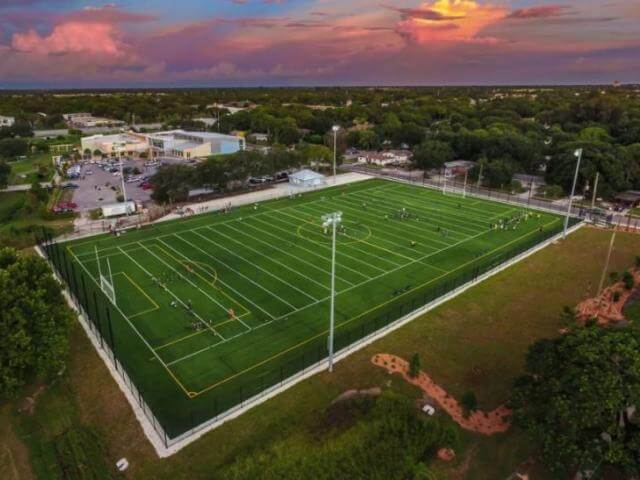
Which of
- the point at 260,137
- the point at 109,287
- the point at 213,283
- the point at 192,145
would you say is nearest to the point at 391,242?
the point at 213,283

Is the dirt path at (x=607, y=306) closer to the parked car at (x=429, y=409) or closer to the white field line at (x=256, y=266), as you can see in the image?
the parked car at (x=429, y=409)

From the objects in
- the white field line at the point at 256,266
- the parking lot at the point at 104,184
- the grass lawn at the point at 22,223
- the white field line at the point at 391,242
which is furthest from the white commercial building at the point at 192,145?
the white field line at the point at 391,242

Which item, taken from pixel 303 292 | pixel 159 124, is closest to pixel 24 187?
pixel 303 292

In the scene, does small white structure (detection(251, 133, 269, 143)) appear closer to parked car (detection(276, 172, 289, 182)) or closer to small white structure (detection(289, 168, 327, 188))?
parked car (detection(276, 172, 289, 182))

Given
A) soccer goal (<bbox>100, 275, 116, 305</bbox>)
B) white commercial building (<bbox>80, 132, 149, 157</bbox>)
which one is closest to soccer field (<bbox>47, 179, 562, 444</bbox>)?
soccer goal (<bbox>100, 275, 116, 305</bbox>)

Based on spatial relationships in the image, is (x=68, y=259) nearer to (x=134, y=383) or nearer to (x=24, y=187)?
(x=134, y=383)

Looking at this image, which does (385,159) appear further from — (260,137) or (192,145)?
(260,137)
